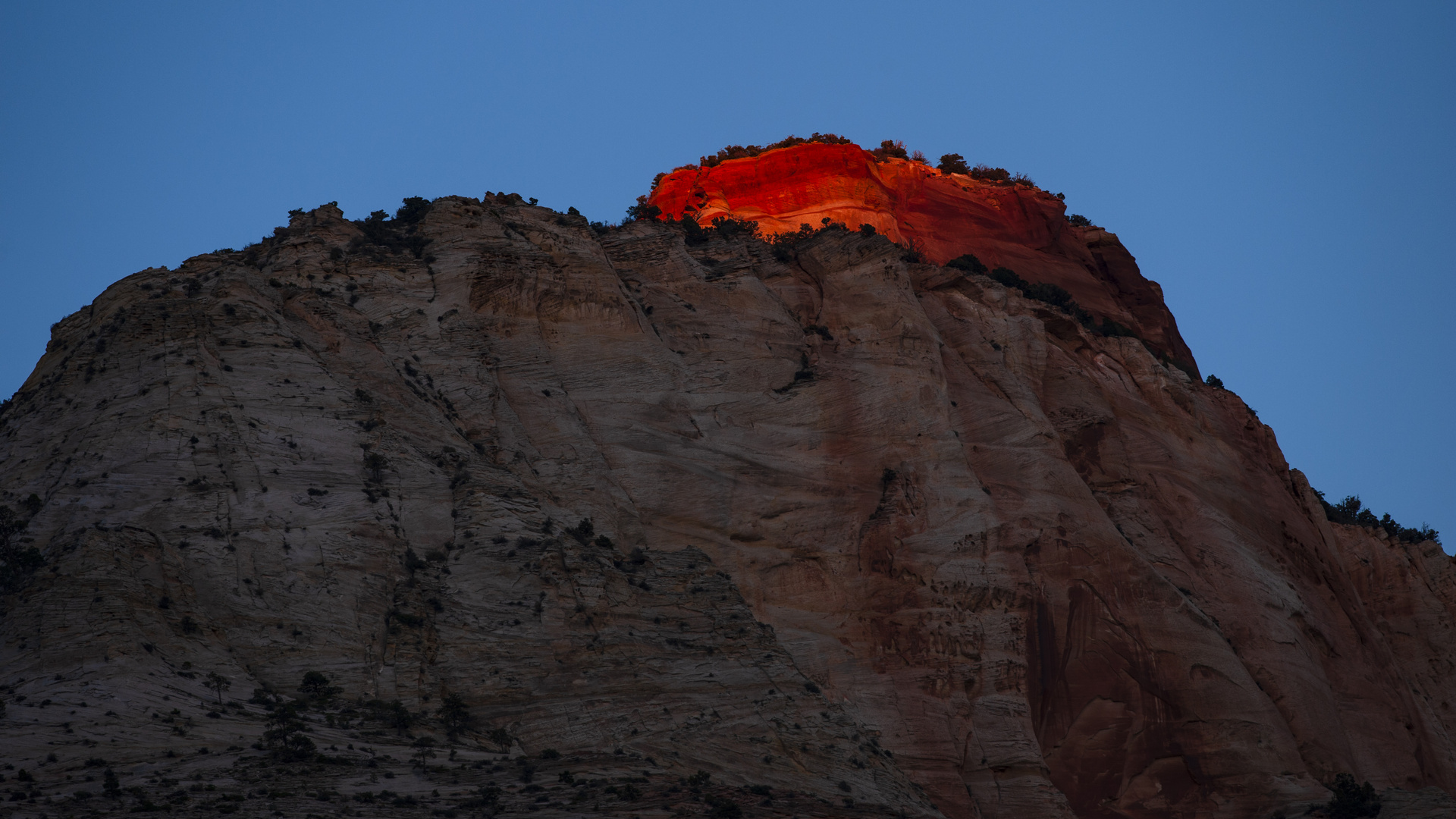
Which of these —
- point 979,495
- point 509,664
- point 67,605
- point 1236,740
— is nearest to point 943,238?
point 979,495

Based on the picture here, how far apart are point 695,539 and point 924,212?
26.7m

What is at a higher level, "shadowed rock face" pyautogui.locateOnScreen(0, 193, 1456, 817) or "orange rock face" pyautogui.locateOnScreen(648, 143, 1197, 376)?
"orange rock face" pyautogui.locateOnScreen(648, 143, 1197, 376)

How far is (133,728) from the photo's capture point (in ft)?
88.9

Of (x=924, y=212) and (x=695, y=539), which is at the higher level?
(x=924, y=212)

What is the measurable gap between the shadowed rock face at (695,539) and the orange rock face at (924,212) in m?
7.48

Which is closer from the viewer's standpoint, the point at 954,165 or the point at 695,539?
the point at 695,539

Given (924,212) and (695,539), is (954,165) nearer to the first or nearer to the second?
(924,212)

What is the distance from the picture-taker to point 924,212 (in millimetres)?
63969

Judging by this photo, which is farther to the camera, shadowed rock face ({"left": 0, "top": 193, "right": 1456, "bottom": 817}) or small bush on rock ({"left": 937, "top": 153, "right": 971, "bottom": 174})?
small bush on rock ({"left": 937, "top": 153, "right": 971, "bottom": 174})

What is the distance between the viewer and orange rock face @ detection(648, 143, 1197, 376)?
62.4 m

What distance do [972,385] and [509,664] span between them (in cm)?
2121

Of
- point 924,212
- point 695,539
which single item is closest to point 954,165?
point 924,212

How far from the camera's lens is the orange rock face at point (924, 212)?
6238cm

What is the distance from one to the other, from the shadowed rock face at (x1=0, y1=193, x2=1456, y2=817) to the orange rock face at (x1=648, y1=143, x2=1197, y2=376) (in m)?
7.48
